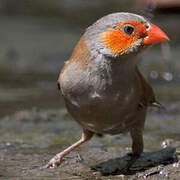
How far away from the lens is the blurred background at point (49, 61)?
22.9 feet

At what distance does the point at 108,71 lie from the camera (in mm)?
4664

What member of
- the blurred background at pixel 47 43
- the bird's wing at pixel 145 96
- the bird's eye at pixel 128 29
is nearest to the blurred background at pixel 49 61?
the blurred background at pixel 47 43

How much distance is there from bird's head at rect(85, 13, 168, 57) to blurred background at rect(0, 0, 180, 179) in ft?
2.72

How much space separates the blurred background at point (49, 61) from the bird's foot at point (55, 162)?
32.5 inches

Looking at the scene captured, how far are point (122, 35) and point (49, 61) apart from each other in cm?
578

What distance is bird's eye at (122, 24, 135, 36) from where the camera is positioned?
4707mm

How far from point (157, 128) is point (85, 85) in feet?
7.50

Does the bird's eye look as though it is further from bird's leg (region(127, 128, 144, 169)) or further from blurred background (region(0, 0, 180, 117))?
blurred background (region(0, 0, 180, 117))

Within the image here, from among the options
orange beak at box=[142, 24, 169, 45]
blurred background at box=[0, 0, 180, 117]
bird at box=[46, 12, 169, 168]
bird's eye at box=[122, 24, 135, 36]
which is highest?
bird's eye at box=[122, 24, 135, 36]

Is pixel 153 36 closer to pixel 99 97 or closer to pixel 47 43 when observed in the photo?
pixel 99 97

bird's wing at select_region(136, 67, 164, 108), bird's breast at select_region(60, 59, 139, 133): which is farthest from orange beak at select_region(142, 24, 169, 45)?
bird's wing at select_region(136, 67, 164, 108)

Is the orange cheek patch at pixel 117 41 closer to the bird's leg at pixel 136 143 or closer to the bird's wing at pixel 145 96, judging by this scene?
the bird's wing at pixel 145 96

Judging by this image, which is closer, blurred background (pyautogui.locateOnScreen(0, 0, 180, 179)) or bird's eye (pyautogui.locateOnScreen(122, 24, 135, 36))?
bird's eye (pyautogui.locateOnScreen(122, 24, 135, 36))

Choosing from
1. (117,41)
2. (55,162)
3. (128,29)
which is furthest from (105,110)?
(55,162)
